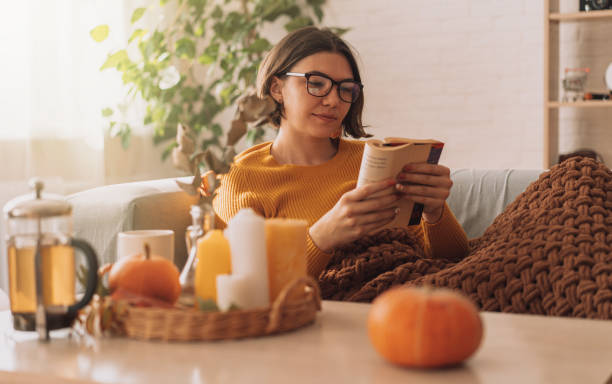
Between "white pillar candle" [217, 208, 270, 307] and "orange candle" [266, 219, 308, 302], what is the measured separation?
23mm

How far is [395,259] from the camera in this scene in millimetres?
1561

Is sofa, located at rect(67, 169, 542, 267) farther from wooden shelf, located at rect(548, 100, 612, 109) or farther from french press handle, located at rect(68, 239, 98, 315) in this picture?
wooden shelf, located at rect(548, 100, 612, 109)

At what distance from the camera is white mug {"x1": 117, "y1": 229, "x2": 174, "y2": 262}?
1.15 metres

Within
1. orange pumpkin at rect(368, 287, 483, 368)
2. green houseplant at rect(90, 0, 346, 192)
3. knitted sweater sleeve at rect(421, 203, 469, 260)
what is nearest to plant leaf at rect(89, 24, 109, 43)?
green houseplant at rect(90, 0, 346, 192)

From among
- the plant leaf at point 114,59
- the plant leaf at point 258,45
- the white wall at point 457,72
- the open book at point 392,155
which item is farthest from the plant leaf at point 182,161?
the white wall at point 457,72

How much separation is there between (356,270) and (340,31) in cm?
208

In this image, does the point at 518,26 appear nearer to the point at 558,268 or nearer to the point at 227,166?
the point at 558,268

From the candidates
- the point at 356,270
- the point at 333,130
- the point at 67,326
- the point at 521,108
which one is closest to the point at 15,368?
the point at 67,326

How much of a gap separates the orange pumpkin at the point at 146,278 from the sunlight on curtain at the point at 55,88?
1.91 meters

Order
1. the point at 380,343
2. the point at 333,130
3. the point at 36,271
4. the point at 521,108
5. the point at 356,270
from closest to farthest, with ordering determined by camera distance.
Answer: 1. the point at 380,343
2. the point at 36,271
3. the point at 356,270
4. the point at 333,130
5. the point at 521,108

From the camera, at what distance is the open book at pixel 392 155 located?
52.6 inches

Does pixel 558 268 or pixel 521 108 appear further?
pixel 521 108

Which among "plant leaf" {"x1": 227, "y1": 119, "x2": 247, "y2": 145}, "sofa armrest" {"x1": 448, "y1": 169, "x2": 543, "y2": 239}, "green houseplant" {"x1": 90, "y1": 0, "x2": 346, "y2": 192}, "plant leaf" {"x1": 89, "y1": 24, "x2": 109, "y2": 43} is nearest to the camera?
"plant leaf" {"x1": 227, "y1": 119, "x2": 247, "y2": 145}

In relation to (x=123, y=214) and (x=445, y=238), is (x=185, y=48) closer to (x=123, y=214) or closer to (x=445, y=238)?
(x=123, y=214)
